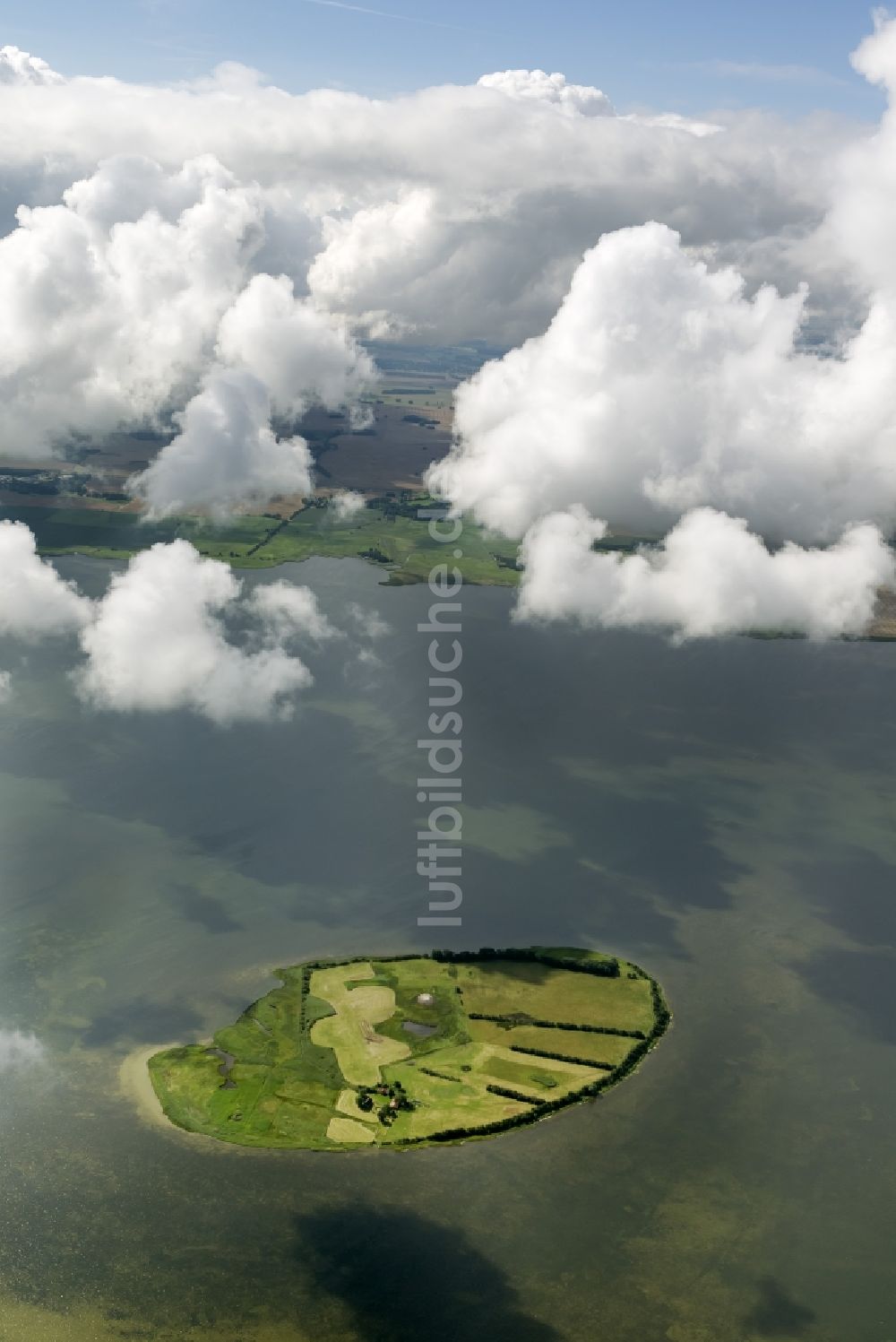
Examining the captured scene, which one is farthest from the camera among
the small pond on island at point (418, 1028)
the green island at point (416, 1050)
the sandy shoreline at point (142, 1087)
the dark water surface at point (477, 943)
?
the small pond on island at point (418, 1028)

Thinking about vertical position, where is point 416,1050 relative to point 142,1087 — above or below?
above

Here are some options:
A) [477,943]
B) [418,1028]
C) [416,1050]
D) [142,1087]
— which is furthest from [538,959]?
[142,1087]

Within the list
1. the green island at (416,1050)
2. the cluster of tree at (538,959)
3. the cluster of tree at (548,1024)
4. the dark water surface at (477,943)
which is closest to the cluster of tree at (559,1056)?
the green island at (416,1050)

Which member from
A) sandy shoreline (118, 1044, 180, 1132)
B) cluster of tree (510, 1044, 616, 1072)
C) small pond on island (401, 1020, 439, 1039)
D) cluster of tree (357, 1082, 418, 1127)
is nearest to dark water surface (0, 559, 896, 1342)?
sandy shoreline (118, 1044, 180, 1132)

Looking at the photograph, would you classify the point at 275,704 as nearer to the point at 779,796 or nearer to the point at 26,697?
the point at 26,697

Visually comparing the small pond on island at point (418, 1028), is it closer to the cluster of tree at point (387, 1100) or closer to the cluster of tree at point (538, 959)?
the cluster of tree at point (387, 1100)

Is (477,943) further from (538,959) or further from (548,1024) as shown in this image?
Result: (548,1024)

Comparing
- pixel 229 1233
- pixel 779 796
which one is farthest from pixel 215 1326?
pixel 779 796
